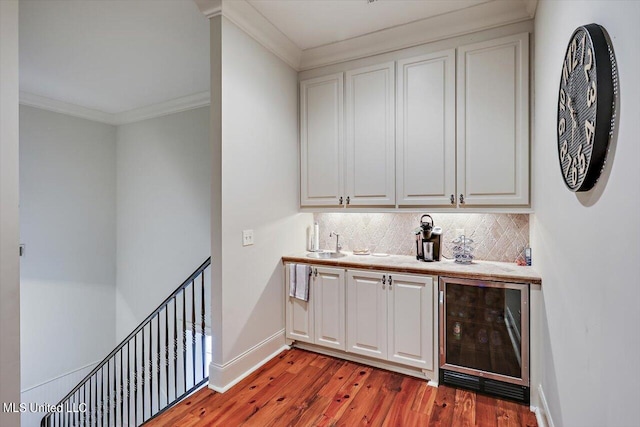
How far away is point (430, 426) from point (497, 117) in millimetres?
2224

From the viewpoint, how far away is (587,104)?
3.45 ft

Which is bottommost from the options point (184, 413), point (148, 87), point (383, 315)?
point (184, 413)

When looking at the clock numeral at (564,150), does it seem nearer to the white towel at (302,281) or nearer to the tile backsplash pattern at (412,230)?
the tile backsplash pattern at (412,230)

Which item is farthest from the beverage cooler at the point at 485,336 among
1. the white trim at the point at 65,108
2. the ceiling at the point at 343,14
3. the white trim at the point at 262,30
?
the white trim at the point at 65,108

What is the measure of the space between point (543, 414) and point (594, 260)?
1.41 m

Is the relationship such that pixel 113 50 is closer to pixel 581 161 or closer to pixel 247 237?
pixel 247 237

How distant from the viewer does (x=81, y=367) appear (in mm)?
4695

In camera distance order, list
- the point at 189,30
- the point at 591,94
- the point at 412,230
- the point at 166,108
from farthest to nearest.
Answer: the point at 166,108 → the point at 412,230 → the point at 189,30 → the point at 591,94

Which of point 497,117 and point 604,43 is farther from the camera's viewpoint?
point 497,117

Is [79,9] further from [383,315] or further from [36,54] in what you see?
[383,315]

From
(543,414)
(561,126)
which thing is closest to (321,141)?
(561,126)

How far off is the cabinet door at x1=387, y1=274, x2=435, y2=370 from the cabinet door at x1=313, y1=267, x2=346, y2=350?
17.1 inches

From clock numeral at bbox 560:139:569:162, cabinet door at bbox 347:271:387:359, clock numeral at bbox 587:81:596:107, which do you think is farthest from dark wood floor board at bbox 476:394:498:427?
clock numeral at bbox 587:81:596:107

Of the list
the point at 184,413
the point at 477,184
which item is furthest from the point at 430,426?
the point at 477,184
